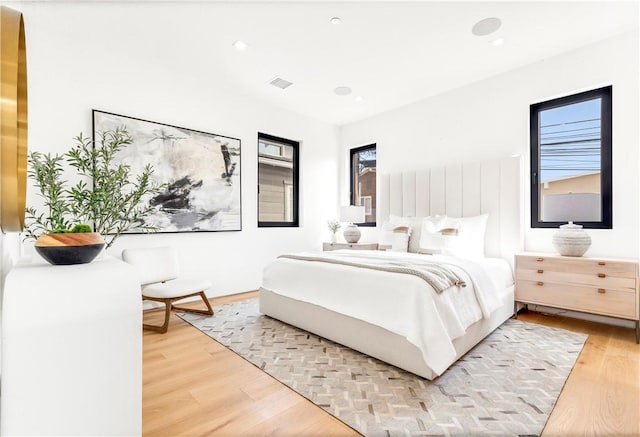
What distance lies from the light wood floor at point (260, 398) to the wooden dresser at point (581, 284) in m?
0.31

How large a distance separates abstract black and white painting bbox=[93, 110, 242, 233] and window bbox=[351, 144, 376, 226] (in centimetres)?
221

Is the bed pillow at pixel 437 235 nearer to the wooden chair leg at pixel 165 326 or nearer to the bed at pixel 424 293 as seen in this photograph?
the bed at pixel 424 293

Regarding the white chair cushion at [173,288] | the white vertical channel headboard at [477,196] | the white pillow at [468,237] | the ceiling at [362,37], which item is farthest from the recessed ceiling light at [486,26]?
the white chair cushion at [173,288]

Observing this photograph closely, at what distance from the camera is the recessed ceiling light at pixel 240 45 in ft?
9.89

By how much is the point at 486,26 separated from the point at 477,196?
1.79 m

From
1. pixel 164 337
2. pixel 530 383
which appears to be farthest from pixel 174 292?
pixel 530 383

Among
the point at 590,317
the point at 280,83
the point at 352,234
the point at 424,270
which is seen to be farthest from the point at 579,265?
the point at 280,83

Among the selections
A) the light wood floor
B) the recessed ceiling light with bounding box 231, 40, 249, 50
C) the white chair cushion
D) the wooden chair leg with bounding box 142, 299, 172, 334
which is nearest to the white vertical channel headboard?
the light wood floor

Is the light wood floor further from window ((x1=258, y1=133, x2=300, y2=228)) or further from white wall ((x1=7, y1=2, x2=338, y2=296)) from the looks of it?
window ((x1=258, y1=133, x2=300, y2=228))

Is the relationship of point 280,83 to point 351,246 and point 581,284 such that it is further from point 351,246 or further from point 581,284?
point 581,284

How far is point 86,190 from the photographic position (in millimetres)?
2430

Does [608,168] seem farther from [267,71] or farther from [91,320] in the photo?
[91,320]

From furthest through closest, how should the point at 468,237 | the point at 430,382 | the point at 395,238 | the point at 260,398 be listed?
1. the point at 395,238
2. the point at 468,237
3. the point at 430,382
4. the point at 260,398

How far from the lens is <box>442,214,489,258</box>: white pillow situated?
335 cm
